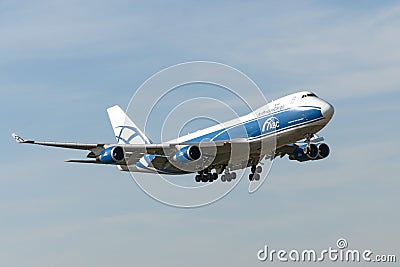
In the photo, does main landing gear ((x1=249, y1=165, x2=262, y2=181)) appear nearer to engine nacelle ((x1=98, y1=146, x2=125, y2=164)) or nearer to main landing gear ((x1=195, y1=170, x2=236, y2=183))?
main landing gear ((x1=195, y1=170, x2=236, y2=183))

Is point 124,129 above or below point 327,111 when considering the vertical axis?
above

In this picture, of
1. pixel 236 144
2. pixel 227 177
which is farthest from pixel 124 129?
pixel 236 144

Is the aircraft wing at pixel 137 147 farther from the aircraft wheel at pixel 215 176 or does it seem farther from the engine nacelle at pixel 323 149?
the engine nacelle at pixel 323 149

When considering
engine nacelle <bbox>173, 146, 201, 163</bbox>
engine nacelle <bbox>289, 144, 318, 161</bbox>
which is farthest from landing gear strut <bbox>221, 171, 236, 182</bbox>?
engine nacelle <bbox>289, 144, 318, 161</bbox>

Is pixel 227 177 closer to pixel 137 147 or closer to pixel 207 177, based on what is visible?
A: pixel 207 177

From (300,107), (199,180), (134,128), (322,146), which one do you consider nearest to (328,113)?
(300,107)

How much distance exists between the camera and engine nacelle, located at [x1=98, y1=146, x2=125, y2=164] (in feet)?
303

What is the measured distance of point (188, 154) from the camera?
93.2 m

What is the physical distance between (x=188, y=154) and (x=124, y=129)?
81.2 ft

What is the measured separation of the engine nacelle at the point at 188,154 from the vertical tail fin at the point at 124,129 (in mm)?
17436

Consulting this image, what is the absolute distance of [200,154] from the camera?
9406 cm

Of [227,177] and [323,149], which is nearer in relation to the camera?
[323,149]

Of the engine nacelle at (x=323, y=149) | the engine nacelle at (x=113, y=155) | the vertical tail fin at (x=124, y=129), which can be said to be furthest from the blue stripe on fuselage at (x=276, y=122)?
the vertical tail fin at (x=124, y=129)

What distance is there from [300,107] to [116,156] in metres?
18.9
